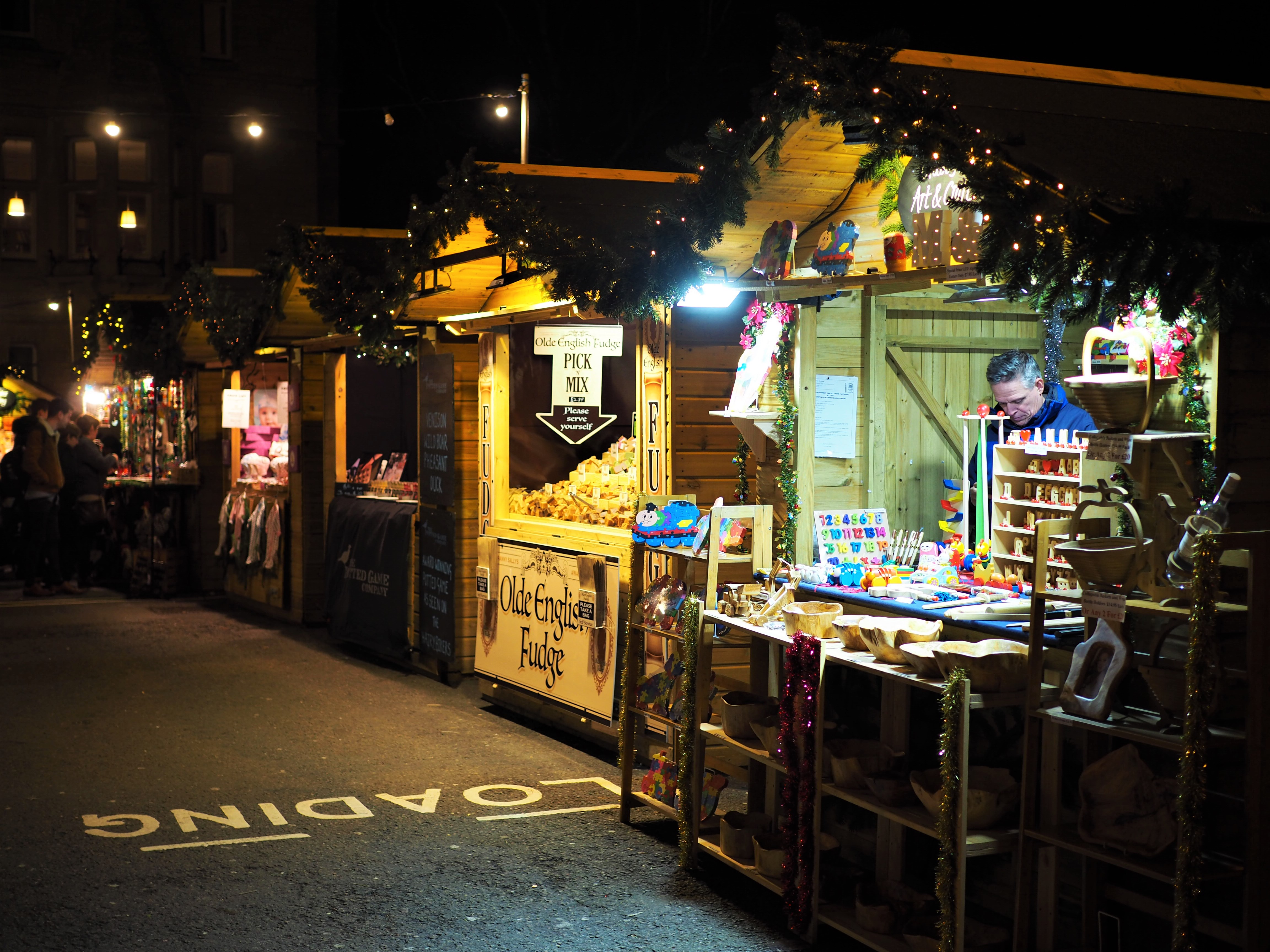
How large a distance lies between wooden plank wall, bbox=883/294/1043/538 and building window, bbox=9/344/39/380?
19.1m

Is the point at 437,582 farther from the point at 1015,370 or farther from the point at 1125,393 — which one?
the point at 1125,393

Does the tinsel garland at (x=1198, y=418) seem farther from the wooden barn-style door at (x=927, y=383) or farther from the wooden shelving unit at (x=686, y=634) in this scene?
the wooden barn-style door at (x=927, y=383)

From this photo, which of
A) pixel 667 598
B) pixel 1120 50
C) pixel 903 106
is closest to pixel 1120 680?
pixel 903 106

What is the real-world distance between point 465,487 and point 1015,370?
421cm

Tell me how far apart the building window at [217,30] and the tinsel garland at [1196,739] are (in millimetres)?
21565

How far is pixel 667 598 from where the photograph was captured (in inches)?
209

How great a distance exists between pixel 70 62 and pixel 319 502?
14062mm

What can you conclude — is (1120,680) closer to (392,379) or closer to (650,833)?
(650,833)

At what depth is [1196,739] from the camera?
3066 millimetres

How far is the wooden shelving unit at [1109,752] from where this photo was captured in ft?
10.1

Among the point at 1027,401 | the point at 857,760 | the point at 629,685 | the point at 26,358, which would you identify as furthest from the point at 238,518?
the point at 26,358

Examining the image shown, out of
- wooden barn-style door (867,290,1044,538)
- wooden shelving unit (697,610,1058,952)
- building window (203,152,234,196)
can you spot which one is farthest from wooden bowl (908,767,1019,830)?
building window (203,152,234,196)

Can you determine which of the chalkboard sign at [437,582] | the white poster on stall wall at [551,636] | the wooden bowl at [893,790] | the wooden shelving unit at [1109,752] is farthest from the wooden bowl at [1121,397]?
the chalkboard sign at [437,582]

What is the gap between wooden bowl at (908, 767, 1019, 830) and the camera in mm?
3625
